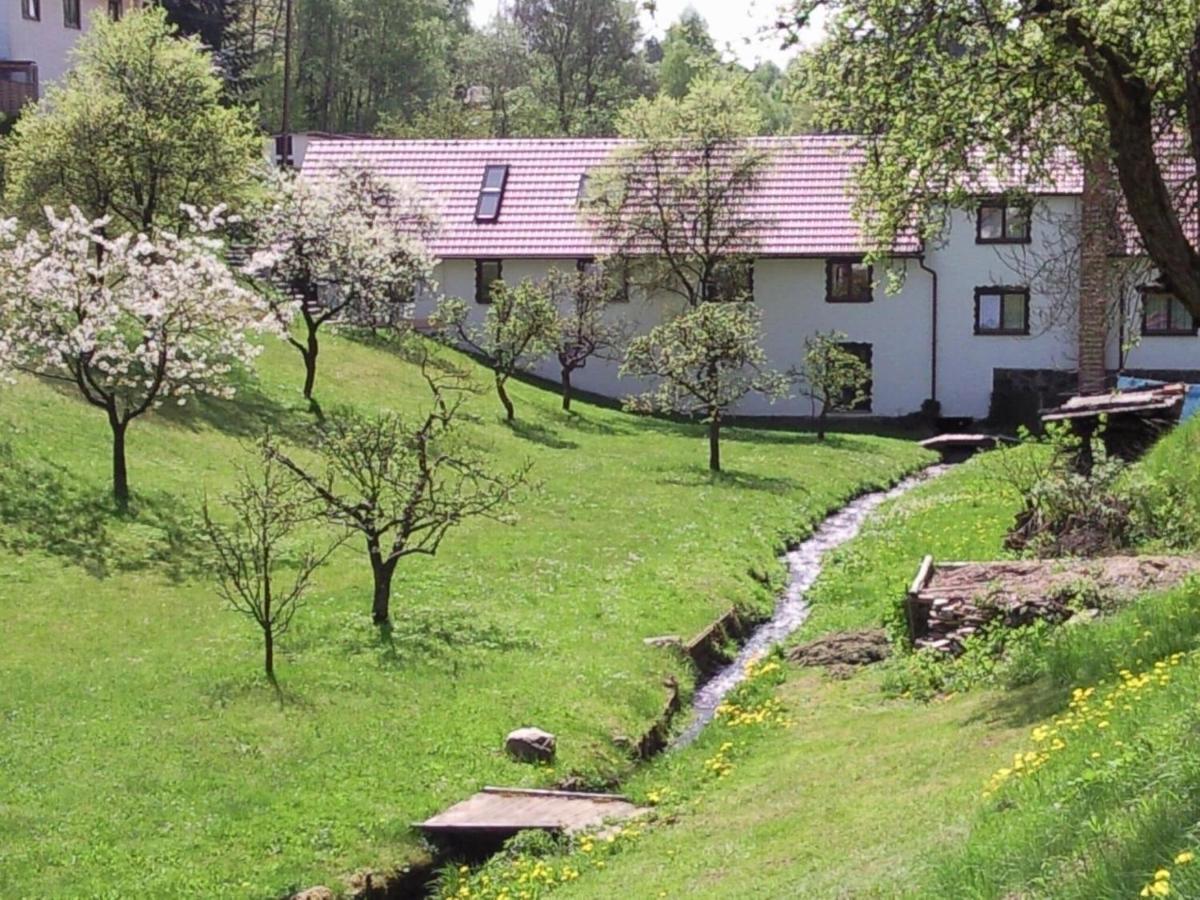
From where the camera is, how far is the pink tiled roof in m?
51.5

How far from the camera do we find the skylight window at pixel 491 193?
2122 inches

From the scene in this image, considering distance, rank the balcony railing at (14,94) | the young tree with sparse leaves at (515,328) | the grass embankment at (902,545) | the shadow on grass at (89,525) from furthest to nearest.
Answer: the balcony railing at (14,94)
the young tree with sparse leaves at (515,328)
the grass embankment at (902,545)
the shadow on grass at (89,525)

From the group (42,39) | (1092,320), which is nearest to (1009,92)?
(1092,320)

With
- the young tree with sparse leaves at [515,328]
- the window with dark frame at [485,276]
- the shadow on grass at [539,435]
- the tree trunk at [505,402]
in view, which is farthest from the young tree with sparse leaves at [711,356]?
the window with dark frame at [485,276]

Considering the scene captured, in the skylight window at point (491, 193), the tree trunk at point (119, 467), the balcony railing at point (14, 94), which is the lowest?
the tree trunk at point (119, 467)

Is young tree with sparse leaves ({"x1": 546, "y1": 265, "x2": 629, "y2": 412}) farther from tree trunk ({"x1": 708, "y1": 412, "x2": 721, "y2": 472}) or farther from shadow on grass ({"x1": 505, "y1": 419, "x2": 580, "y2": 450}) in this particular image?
tree trunk ({"x1": 708, "y1": 412, "x2": 721, "y2": 472})

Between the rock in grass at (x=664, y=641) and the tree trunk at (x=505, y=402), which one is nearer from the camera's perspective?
the rock in grass at (x=664, y=641)

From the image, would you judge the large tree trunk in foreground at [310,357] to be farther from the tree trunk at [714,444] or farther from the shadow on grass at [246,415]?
the tree trunk at [714,444]

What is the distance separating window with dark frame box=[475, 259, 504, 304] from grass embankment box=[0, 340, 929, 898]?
19027 mm

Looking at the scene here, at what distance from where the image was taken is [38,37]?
57750 millimetres

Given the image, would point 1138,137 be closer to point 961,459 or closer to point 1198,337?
point 961,459

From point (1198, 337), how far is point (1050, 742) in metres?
41.8

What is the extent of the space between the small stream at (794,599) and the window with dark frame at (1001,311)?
12.3 m

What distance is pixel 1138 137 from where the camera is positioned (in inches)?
536
